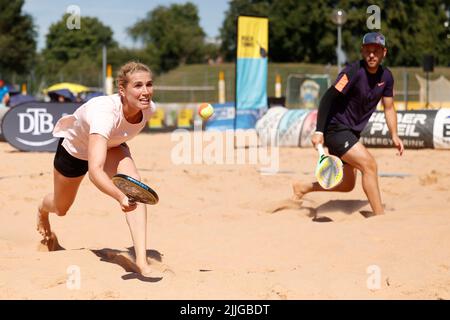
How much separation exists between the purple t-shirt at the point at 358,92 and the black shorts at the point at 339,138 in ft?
0.17

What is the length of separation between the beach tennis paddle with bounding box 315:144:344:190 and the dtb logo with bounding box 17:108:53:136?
766cm

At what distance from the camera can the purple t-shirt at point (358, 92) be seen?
7.20 meters

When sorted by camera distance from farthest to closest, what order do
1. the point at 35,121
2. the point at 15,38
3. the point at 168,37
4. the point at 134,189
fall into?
the point at 168,37, the point at 15,38, the point at 35,121, the point at 134,189

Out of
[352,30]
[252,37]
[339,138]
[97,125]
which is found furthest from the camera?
[352,30]

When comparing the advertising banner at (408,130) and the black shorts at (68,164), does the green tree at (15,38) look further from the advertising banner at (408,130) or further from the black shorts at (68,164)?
the black shorts at (68,164)

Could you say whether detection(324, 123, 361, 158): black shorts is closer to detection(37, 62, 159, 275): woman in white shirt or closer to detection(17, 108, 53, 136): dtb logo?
detection(37, 62, 159, 275): woman in white shirt

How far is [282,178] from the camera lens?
10.9m

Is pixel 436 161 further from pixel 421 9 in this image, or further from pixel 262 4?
pixel 262 4

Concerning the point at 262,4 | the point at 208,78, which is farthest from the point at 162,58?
the point at 208,78

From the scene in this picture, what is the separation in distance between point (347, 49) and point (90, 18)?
41519 millimetres

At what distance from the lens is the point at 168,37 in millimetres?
82250

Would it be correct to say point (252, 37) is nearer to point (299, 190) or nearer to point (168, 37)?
point (299, 190)

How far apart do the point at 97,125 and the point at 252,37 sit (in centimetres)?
1282

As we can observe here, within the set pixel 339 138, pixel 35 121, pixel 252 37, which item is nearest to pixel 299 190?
pixel 339 138
